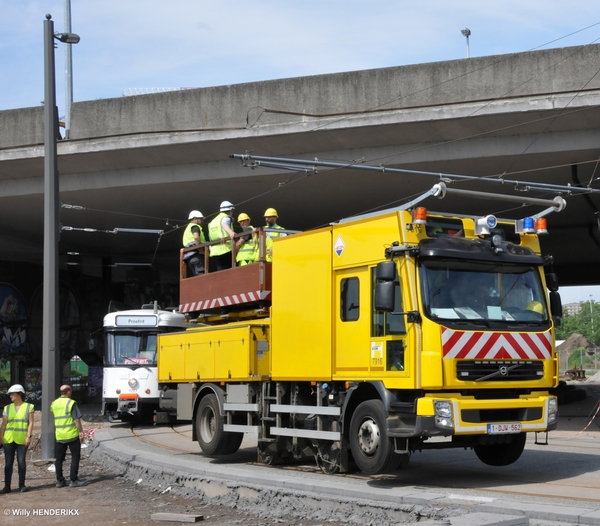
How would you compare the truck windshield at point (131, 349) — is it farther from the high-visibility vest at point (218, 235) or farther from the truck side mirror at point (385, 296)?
the truck side mirror at point (385, 296)

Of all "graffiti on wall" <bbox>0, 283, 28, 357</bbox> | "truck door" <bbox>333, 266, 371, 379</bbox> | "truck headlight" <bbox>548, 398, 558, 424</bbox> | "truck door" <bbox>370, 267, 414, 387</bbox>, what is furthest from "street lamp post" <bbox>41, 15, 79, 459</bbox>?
"graffiti on wall" <bbox>0, 283, 28, 357</bbox>

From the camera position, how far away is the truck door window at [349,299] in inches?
432

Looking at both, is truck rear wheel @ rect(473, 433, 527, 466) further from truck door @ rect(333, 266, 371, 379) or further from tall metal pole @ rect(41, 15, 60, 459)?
tall metal pole @ rect(41, 15, 60, 459)

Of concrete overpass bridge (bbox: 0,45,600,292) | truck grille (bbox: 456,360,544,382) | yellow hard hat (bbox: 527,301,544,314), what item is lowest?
truck grille (bbox: 456,360,544,382)

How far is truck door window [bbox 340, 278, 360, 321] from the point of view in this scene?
10977mm

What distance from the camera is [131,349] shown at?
24.0 m

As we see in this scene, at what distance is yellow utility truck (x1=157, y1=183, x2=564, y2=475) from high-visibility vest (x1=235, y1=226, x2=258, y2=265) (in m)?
0.54

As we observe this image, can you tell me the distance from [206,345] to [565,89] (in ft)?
34.2

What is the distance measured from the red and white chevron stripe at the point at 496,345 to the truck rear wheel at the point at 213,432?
508cm

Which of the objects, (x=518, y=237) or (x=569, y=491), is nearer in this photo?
(x=569, y=491)

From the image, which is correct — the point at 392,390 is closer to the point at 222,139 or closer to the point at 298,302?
the point at 298,302

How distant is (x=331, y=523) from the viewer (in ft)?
30.8

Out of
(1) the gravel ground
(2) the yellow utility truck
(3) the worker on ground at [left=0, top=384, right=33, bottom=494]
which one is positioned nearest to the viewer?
(1) the gravel ground

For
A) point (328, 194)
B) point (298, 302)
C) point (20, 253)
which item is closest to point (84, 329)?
point (20, 253)
